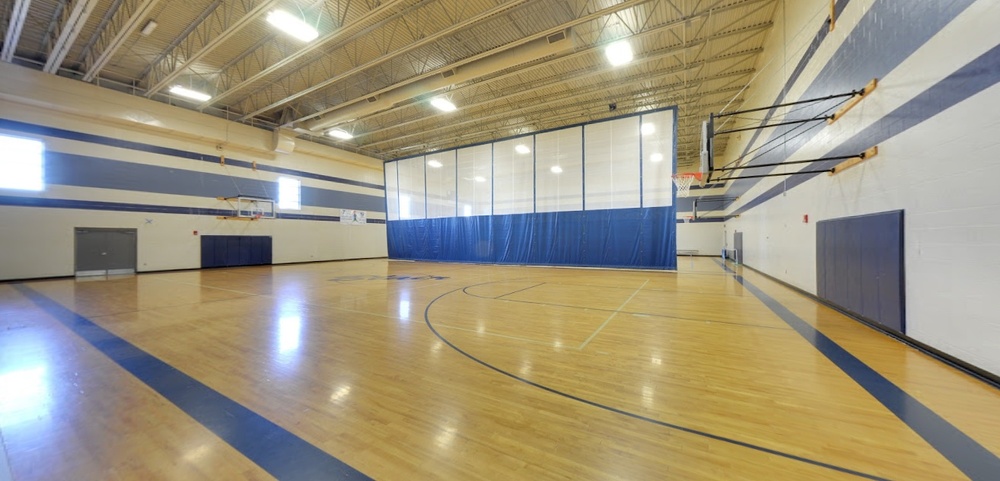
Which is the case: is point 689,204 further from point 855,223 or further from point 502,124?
point 855,223

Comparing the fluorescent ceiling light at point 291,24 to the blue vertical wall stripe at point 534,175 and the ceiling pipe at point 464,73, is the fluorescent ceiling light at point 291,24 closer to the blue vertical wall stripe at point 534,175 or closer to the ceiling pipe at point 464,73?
the ceiling pipe at point 464,73

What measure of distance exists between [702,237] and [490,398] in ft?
72.8

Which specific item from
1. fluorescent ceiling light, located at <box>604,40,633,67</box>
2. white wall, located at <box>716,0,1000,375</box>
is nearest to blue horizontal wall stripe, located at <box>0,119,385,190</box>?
fluorescent ceiling light, located at <box>604,40,633,67</box>

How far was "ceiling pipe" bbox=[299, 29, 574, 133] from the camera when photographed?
27.2ft

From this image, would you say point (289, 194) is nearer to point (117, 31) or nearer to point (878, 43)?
point (117, 31)

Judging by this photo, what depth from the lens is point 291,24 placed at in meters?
7.06

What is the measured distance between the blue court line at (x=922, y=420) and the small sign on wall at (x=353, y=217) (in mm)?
18923

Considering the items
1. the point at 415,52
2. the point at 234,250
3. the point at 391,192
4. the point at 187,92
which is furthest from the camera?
the point at 391,192

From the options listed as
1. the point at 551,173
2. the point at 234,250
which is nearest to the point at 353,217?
the point at 234,250

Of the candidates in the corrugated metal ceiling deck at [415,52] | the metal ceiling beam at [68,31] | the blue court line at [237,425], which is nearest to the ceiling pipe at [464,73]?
the corrugated metal ceiling deck at [415,52]

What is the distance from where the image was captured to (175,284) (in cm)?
889

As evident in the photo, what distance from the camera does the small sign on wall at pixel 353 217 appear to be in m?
18.1

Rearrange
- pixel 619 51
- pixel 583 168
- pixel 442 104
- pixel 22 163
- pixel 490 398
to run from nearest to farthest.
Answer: pixel 490 398, pixel 619 51, pixel 22 163, pixel 442 104, pixel 583 168

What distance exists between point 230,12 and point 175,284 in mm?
7010
